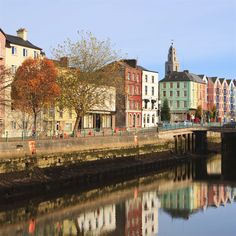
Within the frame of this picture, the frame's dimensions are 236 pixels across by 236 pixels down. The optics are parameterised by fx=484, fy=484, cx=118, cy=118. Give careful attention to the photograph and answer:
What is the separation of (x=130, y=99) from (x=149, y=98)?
292 inches

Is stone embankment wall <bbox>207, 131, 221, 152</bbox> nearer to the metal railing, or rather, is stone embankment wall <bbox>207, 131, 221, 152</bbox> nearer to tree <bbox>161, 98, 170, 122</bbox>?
the metal railing

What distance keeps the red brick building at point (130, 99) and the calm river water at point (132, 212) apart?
3676 centimetres

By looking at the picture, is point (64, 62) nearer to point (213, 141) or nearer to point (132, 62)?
point (132, 62)

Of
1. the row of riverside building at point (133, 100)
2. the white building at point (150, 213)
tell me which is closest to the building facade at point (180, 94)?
the row of riverside building at point (133, 100)

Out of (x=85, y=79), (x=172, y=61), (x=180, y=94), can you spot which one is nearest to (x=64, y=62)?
(x=85, y=79)

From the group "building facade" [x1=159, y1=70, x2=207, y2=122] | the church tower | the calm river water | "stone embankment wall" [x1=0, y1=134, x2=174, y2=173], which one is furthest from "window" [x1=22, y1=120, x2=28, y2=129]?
the church tower

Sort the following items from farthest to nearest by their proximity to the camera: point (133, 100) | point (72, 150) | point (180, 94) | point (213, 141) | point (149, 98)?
point (180, 94), point (149, 98), point (213, 141), point (133, 100), point (72, 150)

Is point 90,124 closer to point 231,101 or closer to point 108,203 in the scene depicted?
point 108,203

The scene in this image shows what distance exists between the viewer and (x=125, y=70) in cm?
8850

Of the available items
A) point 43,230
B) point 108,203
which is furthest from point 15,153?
point 43,230

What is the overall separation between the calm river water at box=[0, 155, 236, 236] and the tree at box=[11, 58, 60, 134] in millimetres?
14127

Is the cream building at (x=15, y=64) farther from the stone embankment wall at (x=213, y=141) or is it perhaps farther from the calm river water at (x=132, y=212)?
the stone embankment wall at (x=213, y=141)

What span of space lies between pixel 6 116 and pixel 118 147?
588 inches

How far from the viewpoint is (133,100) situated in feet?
301
